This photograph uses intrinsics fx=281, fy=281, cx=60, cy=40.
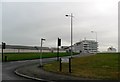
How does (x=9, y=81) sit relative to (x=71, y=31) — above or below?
below

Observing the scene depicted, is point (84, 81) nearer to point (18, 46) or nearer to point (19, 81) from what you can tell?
point (19, 81)

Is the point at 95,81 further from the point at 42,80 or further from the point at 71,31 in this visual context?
the point at 71,31

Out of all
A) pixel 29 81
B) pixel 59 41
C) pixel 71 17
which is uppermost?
pixel 71 17

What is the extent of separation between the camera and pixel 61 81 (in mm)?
17406

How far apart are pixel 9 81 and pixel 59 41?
1076 cm

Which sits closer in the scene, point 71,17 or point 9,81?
point 9,81

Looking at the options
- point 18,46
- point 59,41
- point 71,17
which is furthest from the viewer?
point 18,46

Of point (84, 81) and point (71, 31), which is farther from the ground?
point (71, 31)

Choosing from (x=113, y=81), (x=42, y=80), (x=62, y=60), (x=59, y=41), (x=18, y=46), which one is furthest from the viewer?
(x=18, y=46)

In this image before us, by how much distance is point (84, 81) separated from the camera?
56.9ft

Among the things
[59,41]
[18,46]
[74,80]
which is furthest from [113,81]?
[18,46]

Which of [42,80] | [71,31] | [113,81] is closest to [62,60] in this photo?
[42,80]

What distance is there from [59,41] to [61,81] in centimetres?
1060

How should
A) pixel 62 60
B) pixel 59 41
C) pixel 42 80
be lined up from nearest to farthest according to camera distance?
pixel 42 80 → pixel 62 60 → pixel 59 41
